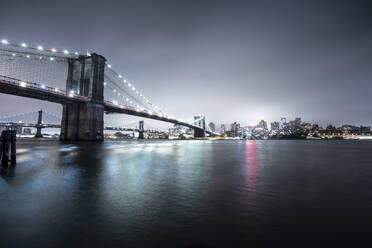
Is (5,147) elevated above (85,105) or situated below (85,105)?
below

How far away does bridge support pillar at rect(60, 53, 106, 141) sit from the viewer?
142 feet

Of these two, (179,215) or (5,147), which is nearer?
(179,215)

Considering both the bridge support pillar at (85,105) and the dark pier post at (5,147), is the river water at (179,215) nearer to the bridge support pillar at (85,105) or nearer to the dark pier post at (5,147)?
the dark pier post at (5,147)

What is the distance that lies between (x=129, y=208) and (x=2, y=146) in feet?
33.3

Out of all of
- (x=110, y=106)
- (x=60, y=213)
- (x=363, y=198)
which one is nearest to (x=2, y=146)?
(x=60, y=213)

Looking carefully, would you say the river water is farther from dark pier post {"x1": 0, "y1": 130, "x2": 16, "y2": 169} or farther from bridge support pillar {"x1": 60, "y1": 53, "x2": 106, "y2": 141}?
bridge support pillar {"x1": 60, "y1": 53, "x2": 106, "y2": 141}

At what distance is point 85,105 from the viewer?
43.8 meters

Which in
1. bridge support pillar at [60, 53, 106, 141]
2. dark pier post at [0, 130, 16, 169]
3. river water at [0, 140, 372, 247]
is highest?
bridge support pillar at [60, 53, 106, 141]

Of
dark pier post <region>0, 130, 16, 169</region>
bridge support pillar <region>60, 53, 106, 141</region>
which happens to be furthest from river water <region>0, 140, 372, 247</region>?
bridge support pillar <region>60, 53, 106, 141</region>

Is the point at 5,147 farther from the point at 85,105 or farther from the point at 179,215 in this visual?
the point at 85,105

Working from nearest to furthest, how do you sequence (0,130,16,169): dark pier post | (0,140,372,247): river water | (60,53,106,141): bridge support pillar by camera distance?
(0,140,372,247): river water < (0,130,16,169): dark pier post < (60,53,106,141): bridge support pillar

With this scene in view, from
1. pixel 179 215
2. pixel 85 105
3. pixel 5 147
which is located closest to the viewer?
pixel 179 215

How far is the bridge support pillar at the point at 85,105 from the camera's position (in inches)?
1709

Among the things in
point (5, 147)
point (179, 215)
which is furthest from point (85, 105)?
point (179, 215)
